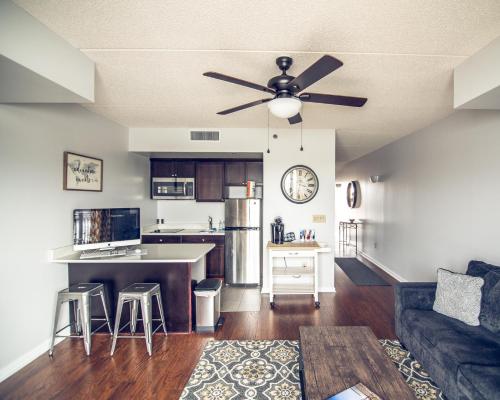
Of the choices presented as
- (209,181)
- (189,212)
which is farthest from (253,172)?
(189,212)

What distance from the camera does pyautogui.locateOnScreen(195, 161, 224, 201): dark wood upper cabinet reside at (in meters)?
5.19

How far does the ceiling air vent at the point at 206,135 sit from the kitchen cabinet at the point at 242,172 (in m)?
1.02

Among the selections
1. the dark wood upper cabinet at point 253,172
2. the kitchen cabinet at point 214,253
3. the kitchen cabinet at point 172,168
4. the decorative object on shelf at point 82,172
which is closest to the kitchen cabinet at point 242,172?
the dark wood upper cabinet at point 253,172

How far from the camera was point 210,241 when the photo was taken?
16.1 feet

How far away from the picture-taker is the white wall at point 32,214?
226 cm

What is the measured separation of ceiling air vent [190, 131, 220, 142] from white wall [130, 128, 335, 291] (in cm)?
7

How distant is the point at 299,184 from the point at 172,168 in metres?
2.51

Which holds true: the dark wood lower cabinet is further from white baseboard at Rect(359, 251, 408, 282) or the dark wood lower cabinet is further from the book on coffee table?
the book on coffee table

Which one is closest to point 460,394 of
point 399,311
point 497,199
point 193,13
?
point 399,311

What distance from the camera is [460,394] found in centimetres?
169

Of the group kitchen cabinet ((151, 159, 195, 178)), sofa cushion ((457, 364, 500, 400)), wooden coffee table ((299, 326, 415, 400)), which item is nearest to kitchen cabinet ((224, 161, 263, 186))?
kitchen cabinet ((151, 159, 195, 178))

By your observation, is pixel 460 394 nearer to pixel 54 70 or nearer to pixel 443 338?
pixel 443 338

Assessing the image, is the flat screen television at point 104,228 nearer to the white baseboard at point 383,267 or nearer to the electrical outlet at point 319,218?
the electrical outlet at point 319,218

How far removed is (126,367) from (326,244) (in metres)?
2.88
